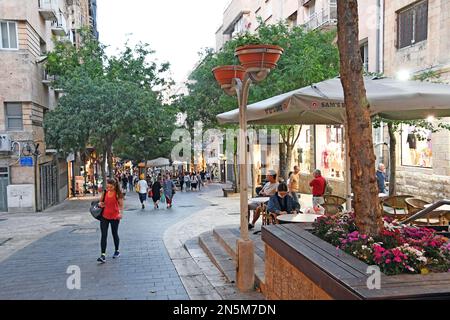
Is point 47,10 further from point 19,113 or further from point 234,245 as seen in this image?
point 234,245

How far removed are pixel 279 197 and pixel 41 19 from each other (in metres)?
20.1

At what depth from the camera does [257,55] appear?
18.5 ft

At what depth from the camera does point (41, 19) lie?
2359cm

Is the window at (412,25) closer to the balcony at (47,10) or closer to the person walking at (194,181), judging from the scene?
the balcony at (47,10)

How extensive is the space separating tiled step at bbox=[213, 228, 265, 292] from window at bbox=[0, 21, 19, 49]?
15471 mm

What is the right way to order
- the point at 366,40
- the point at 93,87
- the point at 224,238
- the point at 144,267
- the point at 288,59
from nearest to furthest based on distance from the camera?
the point at 144,267 < the point at 224,238 < the point at 288,59 < the point at 366,40 < the point at 93,87

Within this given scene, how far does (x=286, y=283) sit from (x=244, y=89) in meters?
2.69

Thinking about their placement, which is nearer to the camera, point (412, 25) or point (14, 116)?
point (412, 25)

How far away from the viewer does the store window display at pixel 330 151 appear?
2159 cm

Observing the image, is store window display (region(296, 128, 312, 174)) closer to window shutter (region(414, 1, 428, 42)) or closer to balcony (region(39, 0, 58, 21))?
A: window shutter (region(414, 1, 428, 42))

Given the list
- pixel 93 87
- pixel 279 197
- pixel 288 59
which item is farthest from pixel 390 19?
pixel 93 87

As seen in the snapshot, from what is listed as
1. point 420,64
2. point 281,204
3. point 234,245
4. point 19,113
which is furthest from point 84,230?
point 420,64

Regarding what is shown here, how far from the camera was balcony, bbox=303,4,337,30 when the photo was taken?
73.4 feet

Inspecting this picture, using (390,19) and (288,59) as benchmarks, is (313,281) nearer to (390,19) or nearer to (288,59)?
(288,59)
